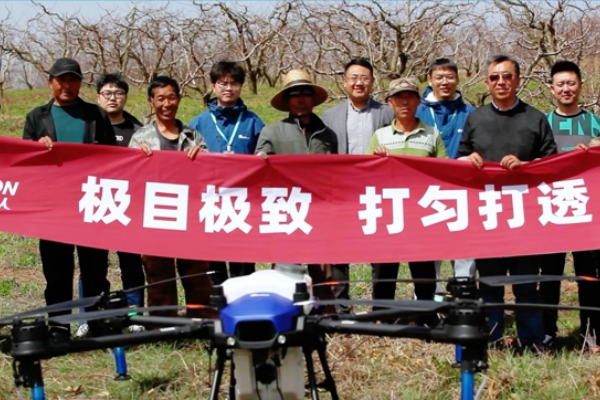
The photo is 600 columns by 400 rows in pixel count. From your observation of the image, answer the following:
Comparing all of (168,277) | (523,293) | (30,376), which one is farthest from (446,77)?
(30,376)

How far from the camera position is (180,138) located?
19.2ft

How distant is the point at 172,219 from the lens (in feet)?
17.8

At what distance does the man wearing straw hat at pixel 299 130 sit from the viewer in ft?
19.0

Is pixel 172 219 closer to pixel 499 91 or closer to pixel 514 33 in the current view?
pixel 499 91

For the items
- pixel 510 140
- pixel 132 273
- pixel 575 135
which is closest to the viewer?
pixel 510 140

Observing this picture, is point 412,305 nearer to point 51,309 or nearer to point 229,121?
point 51,309

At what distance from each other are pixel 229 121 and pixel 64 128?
1.19 meters

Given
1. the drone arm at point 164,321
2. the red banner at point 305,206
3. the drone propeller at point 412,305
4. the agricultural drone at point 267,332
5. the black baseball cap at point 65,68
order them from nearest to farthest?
the agricultural drone at point 267,332 < the drone propeller at point 412,305 < the drone arm at point 164,321 < the red banner at point 305,206 < the black baseball cap at point 65,68

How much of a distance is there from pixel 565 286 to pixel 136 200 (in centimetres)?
424

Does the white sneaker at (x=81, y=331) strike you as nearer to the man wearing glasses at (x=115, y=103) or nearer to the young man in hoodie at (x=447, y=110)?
the man wearing glasses at (x=115, y=103)

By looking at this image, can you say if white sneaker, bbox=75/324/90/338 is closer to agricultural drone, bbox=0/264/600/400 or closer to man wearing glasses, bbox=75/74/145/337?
man wearing glasses, bbox=75/74/145/337

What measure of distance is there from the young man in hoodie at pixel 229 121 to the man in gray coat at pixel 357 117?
60 centimetres

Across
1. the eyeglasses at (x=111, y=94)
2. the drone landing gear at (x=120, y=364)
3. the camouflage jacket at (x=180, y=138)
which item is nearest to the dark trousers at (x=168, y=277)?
the camouflage jacket at (x=180, y=138)

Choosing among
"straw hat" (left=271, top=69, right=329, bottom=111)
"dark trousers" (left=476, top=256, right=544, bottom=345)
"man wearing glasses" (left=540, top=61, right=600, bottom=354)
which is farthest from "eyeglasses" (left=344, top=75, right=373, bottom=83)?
"dark trousers" (left=476, top=256, right=544, bottom=345)
